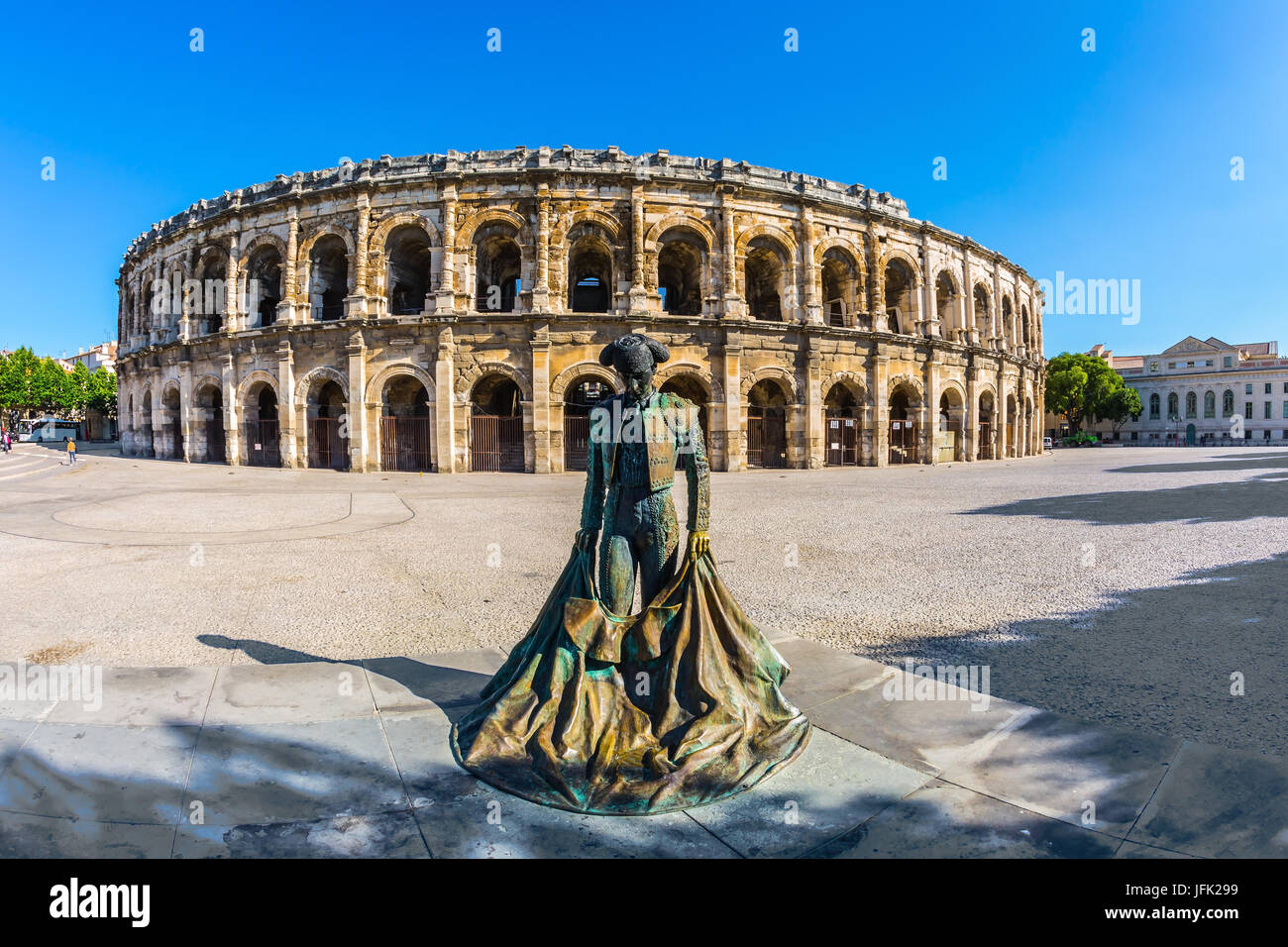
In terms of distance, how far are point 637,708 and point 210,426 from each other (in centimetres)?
3097

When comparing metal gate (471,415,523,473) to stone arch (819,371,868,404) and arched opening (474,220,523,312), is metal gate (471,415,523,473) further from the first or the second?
stone arch (819,371,868,404)

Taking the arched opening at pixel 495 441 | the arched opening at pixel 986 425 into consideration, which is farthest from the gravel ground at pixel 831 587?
the arched opening at pixel 986 425

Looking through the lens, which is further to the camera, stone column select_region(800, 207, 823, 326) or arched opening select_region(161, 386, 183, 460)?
arched opening select_region(161, 386, 183, 460)

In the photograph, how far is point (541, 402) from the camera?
21250 mm

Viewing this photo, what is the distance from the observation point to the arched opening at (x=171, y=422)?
Result: 28.4 metres

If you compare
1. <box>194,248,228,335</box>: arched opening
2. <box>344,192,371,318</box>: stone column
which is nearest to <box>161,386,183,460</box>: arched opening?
<box>194,248,228,335</box>: arched opening

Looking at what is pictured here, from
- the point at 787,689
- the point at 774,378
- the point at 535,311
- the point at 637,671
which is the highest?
the point at 535,311

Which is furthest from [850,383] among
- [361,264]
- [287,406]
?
[287,406]

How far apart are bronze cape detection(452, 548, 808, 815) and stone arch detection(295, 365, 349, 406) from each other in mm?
21954

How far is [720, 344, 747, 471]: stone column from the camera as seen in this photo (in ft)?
72.4

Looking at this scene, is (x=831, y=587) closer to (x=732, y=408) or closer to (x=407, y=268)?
(x=732, y=408)
